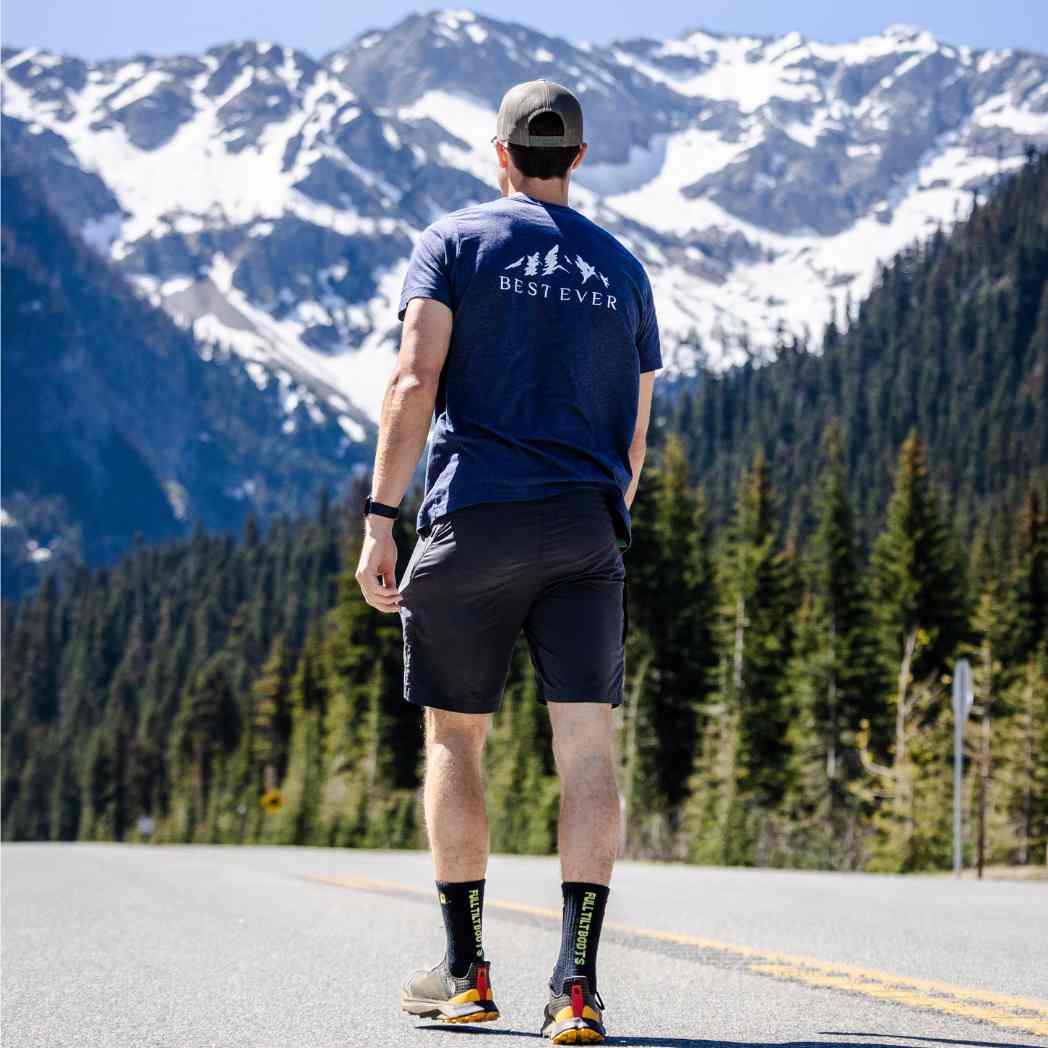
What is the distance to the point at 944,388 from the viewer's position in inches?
6831

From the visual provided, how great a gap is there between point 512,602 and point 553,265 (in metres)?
0.88

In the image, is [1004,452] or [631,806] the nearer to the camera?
[631,806]

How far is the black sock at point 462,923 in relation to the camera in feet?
14.5

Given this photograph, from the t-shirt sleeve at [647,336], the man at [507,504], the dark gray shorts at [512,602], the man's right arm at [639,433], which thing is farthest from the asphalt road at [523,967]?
the t-shirt sleeve at [647,336]

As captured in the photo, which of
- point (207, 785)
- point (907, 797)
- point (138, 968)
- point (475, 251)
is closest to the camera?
point (475, 251)

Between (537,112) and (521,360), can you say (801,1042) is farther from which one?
(537,112)

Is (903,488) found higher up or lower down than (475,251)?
higher up

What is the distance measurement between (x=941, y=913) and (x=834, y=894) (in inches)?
79.2

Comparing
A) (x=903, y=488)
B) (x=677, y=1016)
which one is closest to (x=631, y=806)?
(x=903, y=488)

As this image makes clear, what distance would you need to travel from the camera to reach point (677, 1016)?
4621 millimetres

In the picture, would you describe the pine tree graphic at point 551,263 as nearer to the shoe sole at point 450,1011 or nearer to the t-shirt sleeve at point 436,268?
the t-shirt sleeve at point 436,268

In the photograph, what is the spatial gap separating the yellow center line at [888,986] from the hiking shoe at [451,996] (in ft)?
4.10

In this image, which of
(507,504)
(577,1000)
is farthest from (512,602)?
(577,1000)

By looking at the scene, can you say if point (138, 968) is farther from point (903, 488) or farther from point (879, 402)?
point (879, 402)
